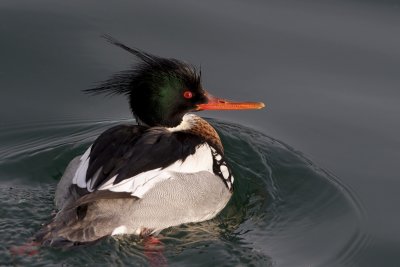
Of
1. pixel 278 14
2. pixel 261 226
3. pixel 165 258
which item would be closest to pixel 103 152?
pixel 165 258

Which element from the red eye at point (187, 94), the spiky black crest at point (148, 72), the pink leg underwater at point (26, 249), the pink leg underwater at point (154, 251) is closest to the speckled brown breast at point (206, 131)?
the red eye at point (187, 94)

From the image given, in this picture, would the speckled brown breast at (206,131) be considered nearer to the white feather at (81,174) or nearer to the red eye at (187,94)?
the red eye at (187,94)

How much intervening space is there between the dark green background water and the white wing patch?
0.42 m

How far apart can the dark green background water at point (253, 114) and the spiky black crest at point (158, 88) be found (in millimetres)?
911

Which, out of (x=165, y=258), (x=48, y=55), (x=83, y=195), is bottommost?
(x=165, y=258)

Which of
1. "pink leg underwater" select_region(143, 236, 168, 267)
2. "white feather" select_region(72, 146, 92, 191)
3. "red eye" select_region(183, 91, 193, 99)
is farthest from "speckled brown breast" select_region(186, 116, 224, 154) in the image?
"pink leg underwater" select_region(143, 236, 168, 267)

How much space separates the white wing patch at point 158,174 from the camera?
6422 mm

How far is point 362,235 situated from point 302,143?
1451mm

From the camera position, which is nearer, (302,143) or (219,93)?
(302,143)

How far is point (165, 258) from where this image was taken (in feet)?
21.0

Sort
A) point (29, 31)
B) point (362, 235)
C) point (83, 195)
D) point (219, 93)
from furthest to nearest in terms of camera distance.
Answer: point (29, 31), point (219, 93), point (362, 235), point (83, 195)

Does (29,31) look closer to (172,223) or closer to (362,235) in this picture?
(172,223)

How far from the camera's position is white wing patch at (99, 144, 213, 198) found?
642cm

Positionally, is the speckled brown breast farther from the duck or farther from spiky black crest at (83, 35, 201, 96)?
spiky black crest at (83, 35, 201, 96)
